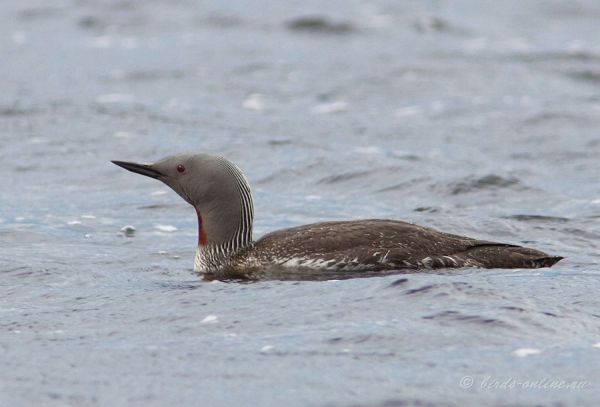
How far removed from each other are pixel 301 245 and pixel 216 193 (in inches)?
32.8

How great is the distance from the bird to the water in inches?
9.1

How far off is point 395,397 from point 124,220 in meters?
5.85

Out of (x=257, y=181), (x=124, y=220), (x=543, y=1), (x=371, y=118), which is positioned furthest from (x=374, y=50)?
(x=124, y=220)

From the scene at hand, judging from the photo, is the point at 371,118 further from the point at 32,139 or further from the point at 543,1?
the point at 543,1

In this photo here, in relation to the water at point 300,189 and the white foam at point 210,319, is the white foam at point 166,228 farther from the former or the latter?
the white foam at point 210,319

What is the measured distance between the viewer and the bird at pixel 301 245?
9617 mm

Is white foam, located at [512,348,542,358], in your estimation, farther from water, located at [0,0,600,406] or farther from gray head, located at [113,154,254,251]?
gray head, located at [113,154,254,251]

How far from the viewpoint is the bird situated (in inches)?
379

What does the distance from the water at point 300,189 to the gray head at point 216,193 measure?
424 mm

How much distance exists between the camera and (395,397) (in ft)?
22.9

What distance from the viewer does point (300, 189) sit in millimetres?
13875

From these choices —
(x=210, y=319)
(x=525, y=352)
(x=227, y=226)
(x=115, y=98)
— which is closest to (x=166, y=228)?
(x=227, y=226)

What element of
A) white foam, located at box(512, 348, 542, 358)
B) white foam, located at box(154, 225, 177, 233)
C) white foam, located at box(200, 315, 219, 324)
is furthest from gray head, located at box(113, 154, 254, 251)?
white foam, located at box(512, 348, 542, 358)

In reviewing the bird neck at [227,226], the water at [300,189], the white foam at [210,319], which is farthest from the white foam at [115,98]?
the white foam at [210,319]
